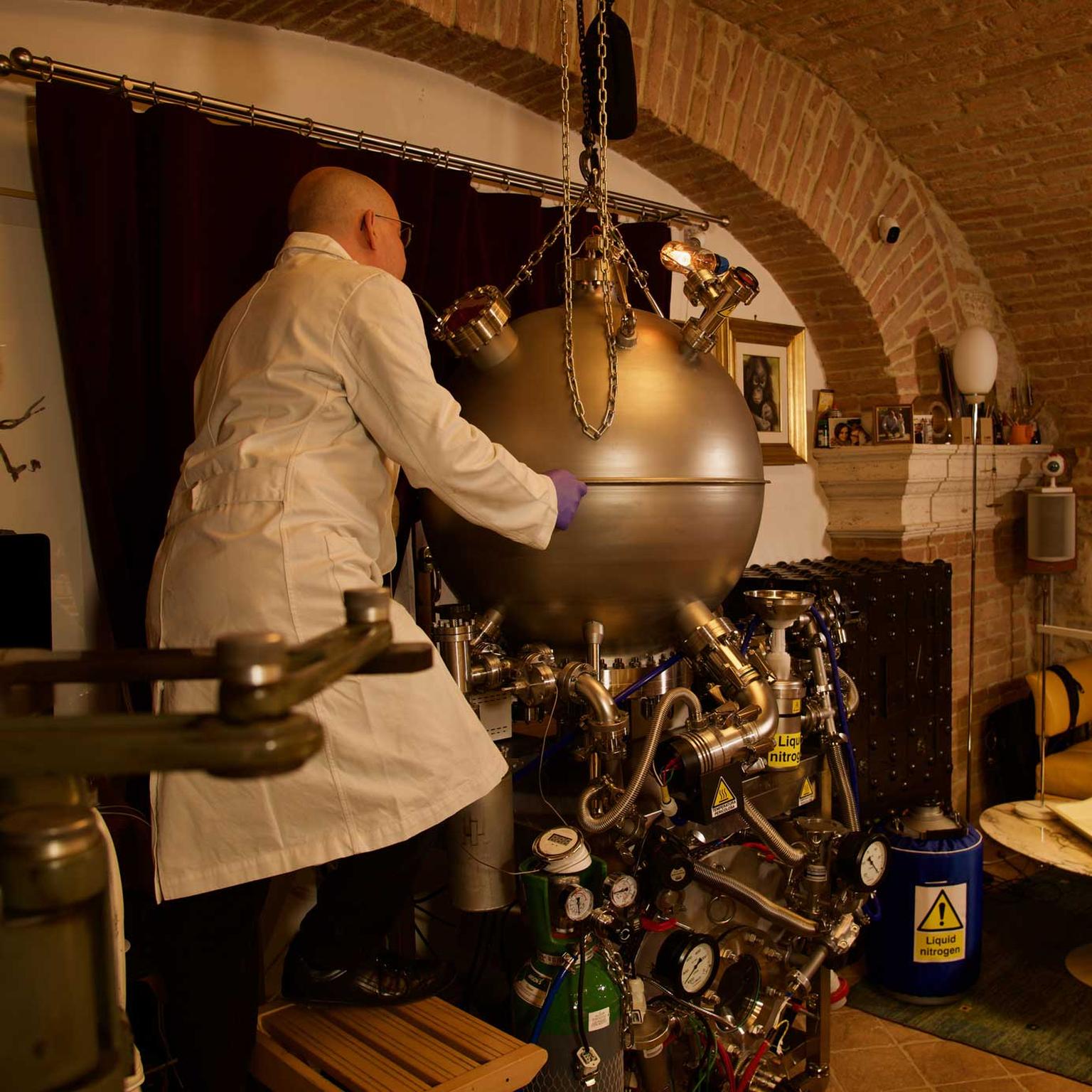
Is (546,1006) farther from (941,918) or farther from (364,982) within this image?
(941,918)

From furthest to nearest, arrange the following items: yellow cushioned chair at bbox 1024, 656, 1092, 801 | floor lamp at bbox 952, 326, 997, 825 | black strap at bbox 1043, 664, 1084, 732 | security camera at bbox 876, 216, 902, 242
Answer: black strap at bbox 1043, 664, 1084, 732 → floor lamp at bbox 952, 326, 997, 825 → yellow cushioned chair at bbox 1024, 656, 1092, 801 → security camera at bbox 876, 216, 902, 242

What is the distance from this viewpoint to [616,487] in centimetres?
205

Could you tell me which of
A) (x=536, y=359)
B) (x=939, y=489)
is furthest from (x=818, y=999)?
(x=939, y=489)

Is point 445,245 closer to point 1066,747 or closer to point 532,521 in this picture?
point 532,521

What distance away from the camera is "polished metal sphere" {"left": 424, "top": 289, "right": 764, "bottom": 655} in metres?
2.06

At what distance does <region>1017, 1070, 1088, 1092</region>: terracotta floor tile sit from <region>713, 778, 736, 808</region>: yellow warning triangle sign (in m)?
1.39

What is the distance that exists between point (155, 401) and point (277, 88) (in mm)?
921

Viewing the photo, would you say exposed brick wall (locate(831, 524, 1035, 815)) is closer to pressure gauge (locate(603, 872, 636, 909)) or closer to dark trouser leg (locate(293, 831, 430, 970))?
pressure gauge (locate(603, 872, 636, 909))

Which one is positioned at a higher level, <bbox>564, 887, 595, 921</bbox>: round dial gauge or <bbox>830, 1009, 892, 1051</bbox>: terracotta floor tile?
<bbox>564, 887, 595, 921</bbox>: round dial gauge

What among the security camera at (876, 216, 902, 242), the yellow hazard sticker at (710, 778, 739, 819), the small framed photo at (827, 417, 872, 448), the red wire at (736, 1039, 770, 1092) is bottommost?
the red wire at (736, 1039, 770, 1092)

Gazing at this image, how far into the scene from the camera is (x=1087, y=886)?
432cm

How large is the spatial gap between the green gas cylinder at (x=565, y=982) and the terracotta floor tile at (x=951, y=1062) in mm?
1317

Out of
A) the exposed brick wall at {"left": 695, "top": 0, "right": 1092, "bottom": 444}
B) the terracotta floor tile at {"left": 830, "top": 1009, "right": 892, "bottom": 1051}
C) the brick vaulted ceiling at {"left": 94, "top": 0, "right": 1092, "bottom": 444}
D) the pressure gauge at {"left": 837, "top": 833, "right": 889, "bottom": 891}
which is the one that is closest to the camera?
the pressure gauge at {"left": 837, "top": 833, "right": 889, "bottom": 891}

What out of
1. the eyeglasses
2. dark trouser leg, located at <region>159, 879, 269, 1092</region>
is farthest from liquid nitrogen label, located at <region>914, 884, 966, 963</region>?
the eyeglasses
